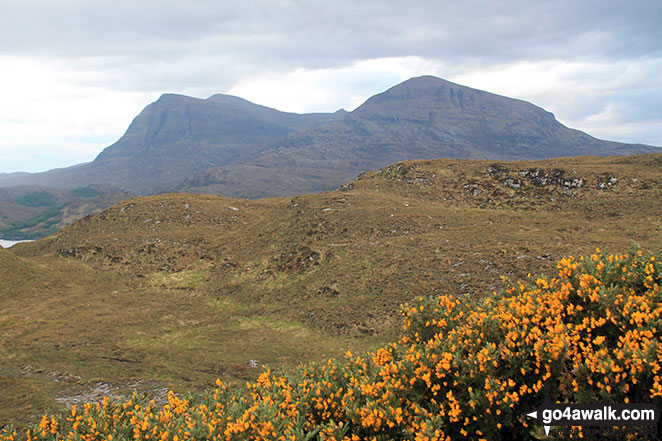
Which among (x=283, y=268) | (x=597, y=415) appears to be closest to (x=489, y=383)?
(x=597, y=415)

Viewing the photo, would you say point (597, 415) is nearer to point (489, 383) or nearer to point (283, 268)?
point (489, 383)

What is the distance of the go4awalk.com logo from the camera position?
614 cm

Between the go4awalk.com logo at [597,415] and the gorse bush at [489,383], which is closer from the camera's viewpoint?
the go4awalk.com logo at [597,415]

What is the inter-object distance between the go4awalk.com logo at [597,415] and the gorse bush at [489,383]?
0.18 m

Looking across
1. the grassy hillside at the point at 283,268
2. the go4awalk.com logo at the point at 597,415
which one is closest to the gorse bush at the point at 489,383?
the go4awalk.com logo at the point at 597,415

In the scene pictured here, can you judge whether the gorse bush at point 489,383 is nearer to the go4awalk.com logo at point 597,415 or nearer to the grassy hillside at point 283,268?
the go4awalk.com logo at point 597,415

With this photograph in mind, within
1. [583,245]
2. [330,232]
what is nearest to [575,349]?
[583,245]

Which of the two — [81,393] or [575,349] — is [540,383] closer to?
[575,349]

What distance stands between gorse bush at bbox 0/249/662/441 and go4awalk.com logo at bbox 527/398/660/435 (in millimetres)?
181

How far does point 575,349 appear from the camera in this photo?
7414 millimetres

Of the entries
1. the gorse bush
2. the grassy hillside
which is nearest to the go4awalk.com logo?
the gorse bush

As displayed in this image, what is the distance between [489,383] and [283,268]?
42.3 m

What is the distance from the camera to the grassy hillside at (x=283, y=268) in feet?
97.0

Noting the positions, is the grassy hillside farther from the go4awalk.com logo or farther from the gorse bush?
the go4awalk.com logo
